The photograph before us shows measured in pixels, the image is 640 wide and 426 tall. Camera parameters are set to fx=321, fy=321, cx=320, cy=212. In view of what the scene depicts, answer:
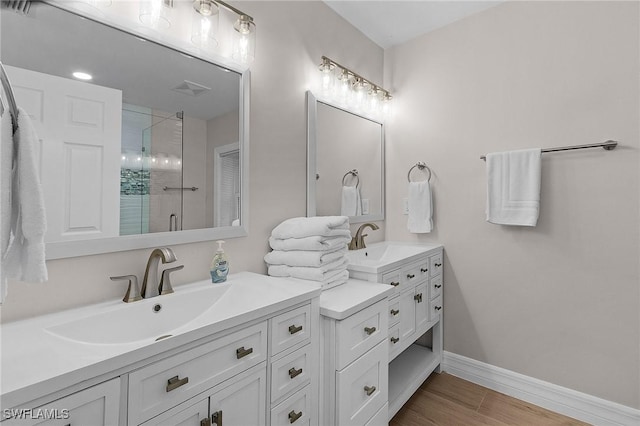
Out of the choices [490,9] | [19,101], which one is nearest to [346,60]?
[490,9]

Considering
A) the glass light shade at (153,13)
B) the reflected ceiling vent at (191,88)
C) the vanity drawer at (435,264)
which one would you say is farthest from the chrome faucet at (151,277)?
the vanity drawer at (435,264)

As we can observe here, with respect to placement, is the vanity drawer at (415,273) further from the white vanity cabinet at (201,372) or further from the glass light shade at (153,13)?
the glass light shade at (153,13)

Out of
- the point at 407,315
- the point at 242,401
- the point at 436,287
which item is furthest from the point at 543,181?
the point at 242,401

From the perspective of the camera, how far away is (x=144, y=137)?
1236 mm

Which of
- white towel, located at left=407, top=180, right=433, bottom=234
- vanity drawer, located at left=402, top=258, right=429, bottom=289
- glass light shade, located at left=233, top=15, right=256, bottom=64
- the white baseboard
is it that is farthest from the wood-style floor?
glass light shade, located at left=233, top=15, right=256, bottom=64

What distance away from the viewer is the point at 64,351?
75cm

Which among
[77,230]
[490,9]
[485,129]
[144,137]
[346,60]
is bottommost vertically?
[77,230]

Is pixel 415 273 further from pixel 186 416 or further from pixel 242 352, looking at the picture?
pixel 186 416

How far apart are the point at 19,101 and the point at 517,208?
7.90ft

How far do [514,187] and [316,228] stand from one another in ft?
4.48

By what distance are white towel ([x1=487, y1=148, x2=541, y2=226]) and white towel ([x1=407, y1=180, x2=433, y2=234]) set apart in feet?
1.36

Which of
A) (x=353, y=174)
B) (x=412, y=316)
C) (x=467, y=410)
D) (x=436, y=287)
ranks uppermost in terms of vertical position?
(x=353, y=174)

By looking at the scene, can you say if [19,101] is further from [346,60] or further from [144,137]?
[346,60]

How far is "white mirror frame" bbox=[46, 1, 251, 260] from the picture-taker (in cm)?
107
